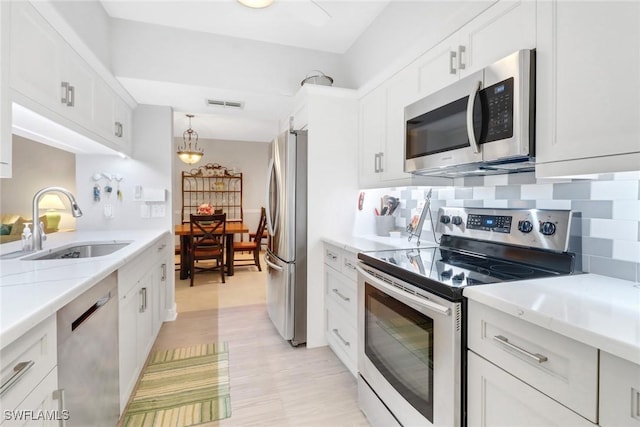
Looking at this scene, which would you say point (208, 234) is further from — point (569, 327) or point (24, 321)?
point (569, 327)

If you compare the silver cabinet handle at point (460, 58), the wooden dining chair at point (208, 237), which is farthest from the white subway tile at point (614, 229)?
the wooden dining chair at point (208, 237)

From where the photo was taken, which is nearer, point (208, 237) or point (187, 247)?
point (208, 237)

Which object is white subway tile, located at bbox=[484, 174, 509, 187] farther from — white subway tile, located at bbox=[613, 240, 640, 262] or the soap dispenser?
the soap dispenser

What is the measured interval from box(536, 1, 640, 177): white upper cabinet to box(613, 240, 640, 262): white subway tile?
0.36 m

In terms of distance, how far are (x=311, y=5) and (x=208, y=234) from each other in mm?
3452

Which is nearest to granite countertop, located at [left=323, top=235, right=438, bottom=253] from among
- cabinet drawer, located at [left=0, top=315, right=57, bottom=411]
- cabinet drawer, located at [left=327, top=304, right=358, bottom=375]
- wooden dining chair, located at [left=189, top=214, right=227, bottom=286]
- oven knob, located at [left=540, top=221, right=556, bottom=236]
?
cabinet drawer, located at [left=327, top=304, right=358, bottom=375]

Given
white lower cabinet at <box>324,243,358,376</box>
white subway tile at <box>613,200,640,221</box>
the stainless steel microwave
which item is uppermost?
the stainless steel microwave

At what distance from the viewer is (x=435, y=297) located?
118 centimetres

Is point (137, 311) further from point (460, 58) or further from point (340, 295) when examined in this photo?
point (460, 58)

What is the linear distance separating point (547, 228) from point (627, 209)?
10.1 inches

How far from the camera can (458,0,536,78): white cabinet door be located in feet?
3.97

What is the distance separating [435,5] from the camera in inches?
78.4

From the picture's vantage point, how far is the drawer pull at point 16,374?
758mm

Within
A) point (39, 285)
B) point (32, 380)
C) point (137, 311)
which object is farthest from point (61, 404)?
point (137, 311)
